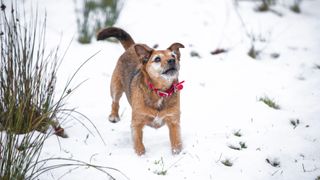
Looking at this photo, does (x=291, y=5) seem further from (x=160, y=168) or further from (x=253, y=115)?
(x=160, y=168)

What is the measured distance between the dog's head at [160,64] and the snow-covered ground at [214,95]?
79 cm

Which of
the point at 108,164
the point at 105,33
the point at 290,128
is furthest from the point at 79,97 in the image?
the point at 290,128

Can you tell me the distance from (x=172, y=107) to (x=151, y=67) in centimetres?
47

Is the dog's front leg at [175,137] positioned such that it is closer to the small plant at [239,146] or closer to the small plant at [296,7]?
the small plant at [239,146]

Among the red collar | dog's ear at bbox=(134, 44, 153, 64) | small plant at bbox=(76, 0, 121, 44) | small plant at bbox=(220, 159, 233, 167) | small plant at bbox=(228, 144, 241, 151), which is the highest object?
dog's ear at bbox=(134, 44, 153, 64)

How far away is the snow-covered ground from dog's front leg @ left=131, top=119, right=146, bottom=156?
2.9 inches

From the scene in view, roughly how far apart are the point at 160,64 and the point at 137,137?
0.81 meters

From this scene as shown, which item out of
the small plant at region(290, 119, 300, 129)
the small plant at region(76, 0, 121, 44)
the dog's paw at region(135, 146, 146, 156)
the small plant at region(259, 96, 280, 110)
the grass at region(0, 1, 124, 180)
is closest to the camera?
the grass at region(0, 1, 124, 180)

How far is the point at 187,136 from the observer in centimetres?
427

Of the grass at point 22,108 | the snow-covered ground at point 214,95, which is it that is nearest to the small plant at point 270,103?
the snow-covered ground at point 214,95

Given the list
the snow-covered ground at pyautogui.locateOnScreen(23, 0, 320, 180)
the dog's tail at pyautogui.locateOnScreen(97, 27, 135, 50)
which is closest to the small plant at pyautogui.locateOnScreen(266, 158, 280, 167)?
the snow-covered ground at pyautogui.locateOnScreen(23, 0, 320, 180)

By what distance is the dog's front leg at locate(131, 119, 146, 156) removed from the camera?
152 inches

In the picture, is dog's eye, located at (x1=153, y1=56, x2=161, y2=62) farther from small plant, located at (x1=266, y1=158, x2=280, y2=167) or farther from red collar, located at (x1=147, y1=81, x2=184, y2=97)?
small plant, located at (x1=266, y1=158, x2=280, y2=167)

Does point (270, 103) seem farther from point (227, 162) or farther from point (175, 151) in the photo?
point (175, 151)
